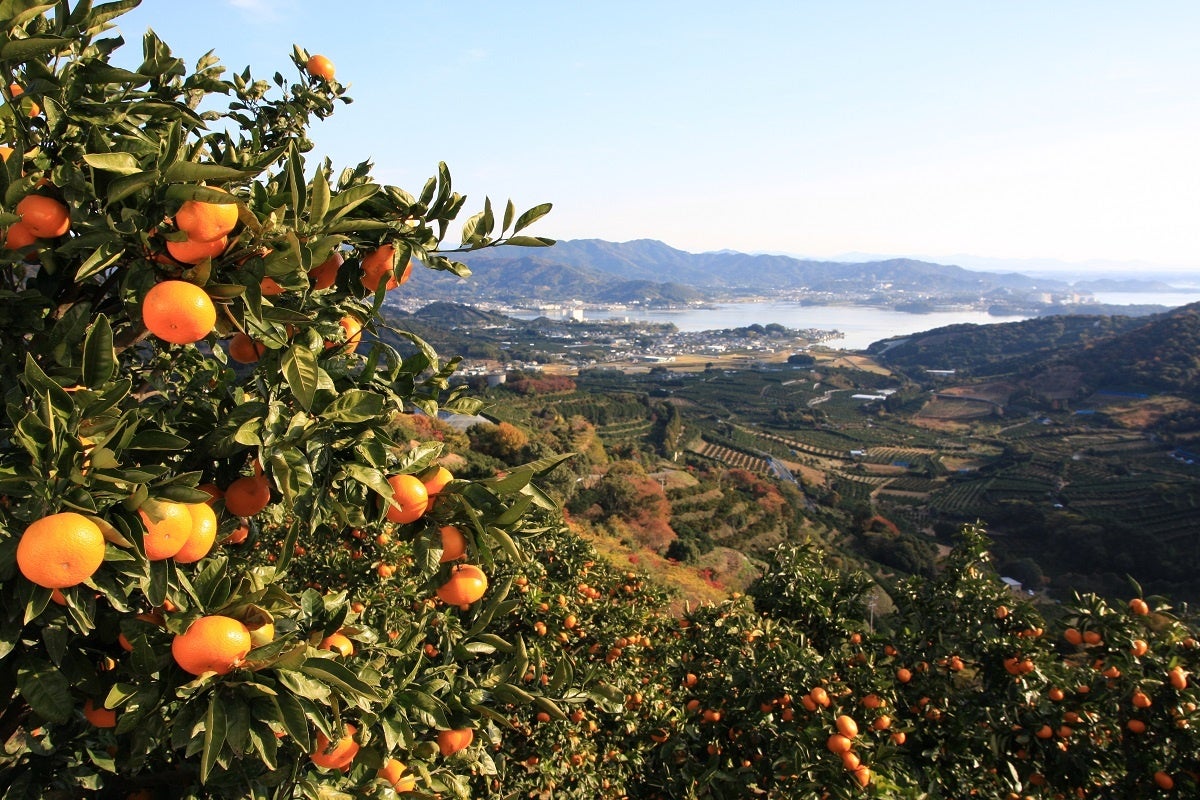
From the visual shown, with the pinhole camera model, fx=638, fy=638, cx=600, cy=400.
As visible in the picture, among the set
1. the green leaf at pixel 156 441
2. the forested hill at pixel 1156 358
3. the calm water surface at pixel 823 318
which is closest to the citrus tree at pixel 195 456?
the green leaf at pixel 156 441

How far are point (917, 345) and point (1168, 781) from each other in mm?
95385

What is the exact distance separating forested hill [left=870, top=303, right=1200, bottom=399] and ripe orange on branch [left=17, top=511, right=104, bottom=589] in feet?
210

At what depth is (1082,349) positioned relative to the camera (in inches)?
2576

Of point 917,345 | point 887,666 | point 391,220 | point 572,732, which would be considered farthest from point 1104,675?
point 917,345

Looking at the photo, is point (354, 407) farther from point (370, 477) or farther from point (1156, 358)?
point (1156, 358)

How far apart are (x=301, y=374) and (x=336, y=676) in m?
0.53

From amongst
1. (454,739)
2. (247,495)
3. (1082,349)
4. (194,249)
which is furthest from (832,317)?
(194,249)

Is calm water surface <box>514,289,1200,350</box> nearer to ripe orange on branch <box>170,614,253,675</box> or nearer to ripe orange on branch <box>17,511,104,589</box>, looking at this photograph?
ripe orange on branch <box>170,614,253,675</box>

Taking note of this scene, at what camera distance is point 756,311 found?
506 feet

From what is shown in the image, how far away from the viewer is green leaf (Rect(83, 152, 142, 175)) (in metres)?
1.05

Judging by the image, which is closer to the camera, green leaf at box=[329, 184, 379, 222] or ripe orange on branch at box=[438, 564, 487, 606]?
green leaf at box=[329, 184, 379, 222]

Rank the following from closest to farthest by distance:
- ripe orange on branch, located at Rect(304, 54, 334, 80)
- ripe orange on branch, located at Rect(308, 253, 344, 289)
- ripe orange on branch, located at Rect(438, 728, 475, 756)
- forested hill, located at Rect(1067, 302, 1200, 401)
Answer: ripe orange on branch, located at Rect(308, 253, 344, 289)
ripe orange on branch, located at Rect(438, 728, 475, 756)
ripe orange on branch, located at Rect(304, 54, 334, 80)
forested hill, located at Rect(1067, 302, 1200, 401)

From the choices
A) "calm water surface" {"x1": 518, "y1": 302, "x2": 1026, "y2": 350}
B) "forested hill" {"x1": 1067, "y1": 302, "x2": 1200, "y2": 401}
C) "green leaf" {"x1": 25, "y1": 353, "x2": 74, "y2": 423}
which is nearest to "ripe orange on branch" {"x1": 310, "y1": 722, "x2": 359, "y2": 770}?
"green leaf" {"x1": 25, "y1": 353, "x2": 74, "y2": 423}

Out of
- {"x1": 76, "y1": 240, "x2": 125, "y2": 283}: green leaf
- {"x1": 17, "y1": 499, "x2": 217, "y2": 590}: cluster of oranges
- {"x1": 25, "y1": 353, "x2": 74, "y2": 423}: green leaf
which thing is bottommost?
{"x1": 17, "y1": 499, "x2": 217, "y2": 590}: cluster of oranges
